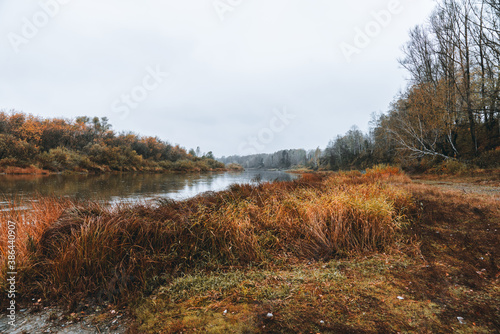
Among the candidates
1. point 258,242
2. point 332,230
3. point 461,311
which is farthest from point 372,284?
point 258,242

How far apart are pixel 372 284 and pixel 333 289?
47 centimetres

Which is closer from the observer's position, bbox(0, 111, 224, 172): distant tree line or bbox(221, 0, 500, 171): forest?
bbox(221, 0, 500, 171): forest

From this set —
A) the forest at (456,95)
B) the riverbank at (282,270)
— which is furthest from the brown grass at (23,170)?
the forest at (456,95)

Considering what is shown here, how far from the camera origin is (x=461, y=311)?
6.05 feet

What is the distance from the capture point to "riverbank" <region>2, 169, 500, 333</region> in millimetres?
1815

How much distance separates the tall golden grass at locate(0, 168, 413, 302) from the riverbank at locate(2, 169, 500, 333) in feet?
0.06

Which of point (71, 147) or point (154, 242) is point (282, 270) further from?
point (71, 147)

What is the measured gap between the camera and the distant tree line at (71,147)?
22.0 metres

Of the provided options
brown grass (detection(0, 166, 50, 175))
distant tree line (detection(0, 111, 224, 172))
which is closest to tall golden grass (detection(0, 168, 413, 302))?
brown grass (detection(0, 166, 50, 175))

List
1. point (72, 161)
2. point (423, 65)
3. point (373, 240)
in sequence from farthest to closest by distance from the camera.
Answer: point (72, 161), point (423, 65), point (373, 240)

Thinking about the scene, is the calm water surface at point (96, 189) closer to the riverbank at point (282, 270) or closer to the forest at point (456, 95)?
the riverbank at point (282, 270)

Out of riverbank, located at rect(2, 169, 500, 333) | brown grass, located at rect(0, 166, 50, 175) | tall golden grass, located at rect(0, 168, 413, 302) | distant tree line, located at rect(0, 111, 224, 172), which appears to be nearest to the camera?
riverbank, located at rect(2, 169, 500, 333)

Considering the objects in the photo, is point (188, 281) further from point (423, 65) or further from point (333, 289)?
point (423, 65)

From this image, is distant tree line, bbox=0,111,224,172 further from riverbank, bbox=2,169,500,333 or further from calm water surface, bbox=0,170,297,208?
riverbank, bbox=2,169,500,333
